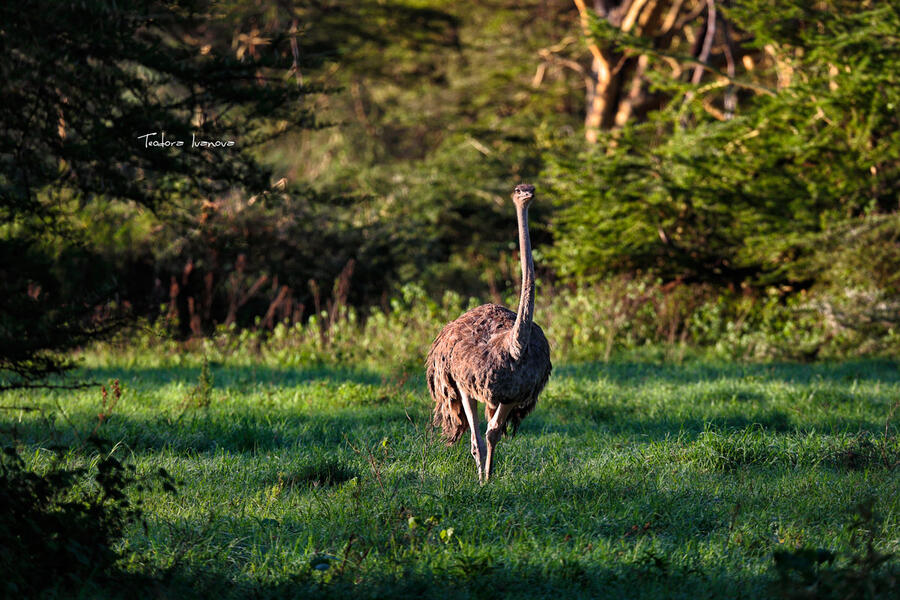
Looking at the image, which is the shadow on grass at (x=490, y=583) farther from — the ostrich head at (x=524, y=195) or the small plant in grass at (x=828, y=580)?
the ostrich head at (x=524, y=195)

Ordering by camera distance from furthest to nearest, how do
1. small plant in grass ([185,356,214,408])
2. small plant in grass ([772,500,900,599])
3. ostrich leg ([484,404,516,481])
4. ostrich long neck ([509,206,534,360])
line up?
small plant in grass ([185,356,214,408]) < ostrich leg ([484,404,516,481]) < ostrich long neck ([509,206,534,360]) < small plant in grass ([772,500,900,599])

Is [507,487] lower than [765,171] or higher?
lower

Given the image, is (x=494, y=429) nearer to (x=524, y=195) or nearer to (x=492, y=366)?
(x=492, y=366)

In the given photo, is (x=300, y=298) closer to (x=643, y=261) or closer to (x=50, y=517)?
(x=643, y=261)

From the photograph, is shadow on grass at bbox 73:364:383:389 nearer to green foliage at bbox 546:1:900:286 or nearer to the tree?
the tree

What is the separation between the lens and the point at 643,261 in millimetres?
13570

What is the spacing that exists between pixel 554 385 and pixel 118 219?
8616 millimetres

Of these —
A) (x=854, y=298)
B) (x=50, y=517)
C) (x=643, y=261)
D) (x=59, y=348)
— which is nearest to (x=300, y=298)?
(x=643, y=261)

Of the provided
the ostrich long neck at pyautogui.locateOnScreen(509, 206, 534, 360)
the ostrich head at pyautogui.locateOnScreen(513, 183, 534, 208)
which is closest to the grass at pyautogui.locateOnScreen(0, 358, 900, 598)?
the ostrich long neck at pyautogui.locateOnScreen(509, 206, 534, 360)

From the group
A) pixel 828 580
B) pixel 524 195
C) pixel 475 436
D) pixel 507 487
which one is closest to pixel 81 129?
pixel 524 195

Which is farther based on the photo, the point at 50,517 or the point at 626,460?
the point at 626,460

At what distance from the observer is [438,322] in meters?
11.9

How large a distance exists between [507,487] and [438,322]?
647 centimetres

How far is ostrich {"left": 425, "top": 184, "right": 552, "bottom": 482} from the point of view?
18.3 feet
